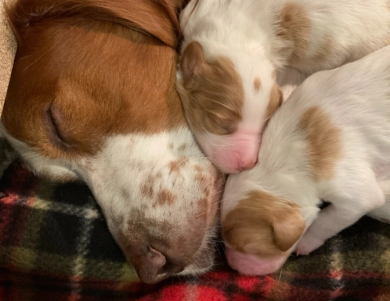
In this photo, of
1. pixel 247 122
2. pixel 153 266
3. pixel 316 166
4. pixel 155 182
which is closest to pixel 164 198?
pixel 155 182

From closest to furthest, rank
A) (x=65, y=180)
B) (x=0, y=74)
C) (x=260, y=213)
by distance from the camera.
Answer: (x=260, y=213), (x=0, y=74), (x=65, y=180)

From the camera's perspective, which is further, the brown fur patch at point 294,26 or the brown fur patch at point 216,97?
the brown fur patch at point 294,26

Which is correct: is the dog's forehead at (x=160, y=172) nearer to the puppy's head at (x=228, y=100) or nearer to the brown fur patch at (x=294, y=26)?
the puppy's head at (x=228, y=100)

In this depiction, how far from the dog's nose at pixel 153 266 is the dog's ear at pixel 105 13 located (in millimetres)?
574

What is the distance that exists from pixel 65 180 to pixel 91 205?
0.11 meters

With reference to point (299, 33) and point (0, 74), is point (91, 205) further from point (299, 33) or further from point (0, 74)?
point (299, 33)

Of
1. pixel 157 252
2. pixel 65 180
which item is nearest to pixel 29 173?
pixel 65 180

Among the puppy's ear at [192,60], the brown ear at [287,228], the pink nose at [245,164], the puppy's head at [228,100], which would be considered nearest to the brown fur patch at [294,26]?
the puppy's head at [228,100]

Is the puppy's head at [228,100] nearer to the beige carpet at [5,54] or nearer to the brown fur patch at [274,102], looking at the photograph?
the brown fur patch at [274,102]

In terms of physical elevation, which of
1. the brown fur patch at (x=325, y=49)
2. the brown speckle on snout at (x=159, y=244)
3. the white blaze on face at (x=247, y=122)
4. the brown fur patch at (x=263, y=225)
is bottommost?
the brown speckle on snout at (x=159, y=244)

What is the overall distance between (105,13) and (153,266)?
2.21ft

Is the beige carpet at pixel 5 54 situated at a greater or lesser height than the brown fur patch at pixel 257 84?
lesser

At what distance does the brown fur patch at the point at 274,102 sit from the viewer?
1.31 metres

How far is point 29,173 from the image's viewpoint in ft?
4.95
